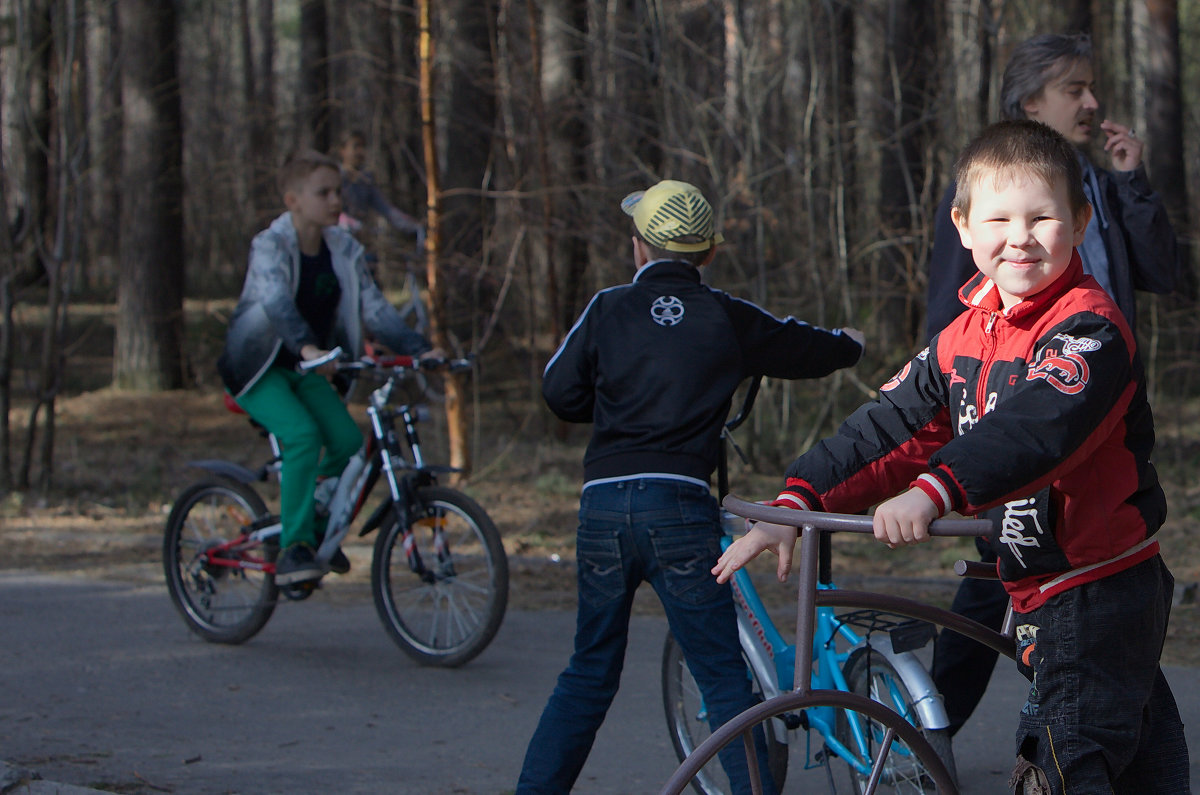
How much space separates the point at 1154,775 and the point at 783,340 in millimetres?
1655

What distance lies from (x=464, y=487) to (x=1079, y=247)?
629 centimetres

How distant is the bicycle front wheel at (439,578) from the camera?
5859mm

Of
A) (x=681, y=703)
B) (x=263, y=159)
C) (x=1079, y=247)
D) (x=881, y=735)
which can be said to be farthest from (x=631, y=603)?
(x=263, y=159)

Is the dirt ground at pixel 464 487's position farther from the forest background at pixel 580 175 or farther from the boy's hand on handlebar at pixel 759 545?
the boy's hand on handlebar at pixel 759 545

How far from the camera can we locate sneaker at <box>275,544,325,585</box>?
6.10 meters

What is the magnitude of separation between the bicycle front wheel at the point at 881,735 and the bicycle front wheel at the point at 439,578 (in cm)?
244

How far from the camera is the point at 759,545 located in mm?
2699

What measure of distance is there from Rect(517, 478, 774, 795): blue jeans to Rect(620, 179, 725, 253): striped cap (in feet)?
2.24

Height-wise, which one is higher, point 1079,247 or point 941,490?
point 1079,247

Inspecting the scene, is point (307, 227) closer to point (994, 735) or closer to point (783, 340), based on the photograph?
point (783, 340)

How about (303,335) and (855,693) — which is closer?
(855,693)

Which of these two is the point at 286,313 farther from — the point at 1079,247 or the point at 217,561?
the point at 1079,247

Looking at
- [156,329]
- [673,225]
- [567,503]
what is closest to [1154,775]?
[673,225]

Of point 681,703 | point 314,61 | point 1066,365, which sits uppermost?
point 314,61
